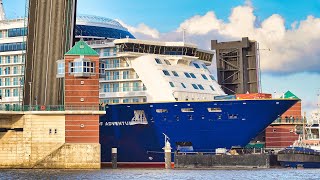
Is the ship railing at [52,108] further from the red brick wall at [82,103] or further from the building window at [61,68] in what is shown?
the building window at [61,68]

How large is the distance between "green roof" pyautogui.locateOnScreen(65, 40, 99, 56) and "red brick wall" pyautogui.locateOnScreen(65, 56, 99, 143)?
1.90 m

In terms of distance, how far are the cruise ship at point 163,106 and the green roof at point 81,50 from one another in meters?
2.10

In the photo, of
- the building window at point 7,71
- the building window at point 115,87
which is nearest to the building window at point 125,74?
the building window at point 115,87

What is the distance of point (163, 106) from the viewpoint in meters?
90.0

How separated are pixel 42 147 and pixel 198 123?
15832mm

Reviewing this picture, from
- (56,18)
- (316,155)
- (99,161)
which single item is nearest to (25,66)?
(56,18)

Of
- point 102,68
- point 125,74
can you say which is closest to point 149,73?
point 125,74

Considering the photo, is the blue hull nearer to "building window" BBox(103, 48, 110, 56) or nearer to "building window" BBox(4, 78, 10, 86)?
"building window" BBox(103, 48, 110, 56)

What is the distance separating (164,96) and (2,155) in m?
17.6

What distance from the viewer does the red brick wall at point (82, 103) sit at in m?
88.1

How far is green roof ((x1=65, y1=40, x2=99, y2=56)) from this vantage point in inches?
3497

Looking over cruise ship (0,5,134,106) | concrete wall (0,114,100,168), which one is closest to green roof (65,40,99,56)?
concrete wall (0,114,100,168)

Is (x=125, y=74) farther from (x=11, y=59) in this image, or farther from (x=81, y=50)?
(x=11, y=59)

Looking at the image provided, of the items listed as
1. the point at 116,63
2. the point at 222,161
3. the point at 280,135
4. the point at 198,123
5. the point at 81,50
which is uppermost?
the point at 81,50
